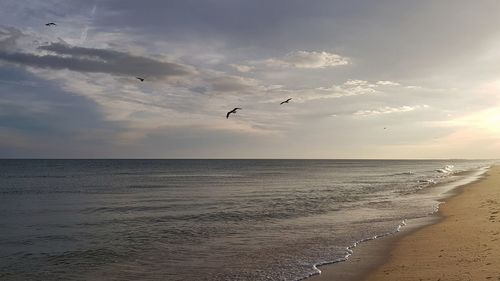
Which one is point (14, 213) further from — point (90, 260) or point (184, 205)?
point (90, 260)

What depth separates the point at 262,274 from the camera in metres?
14.3

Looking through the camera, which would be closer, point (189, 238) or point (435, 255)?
point (435, 255)

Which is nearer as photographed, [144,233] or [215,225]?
[144,233]

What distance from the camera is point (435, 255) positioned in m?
15.5

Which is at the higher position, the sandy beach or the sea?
the sandy beach

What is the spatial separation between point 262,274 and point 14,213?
26.3 metres

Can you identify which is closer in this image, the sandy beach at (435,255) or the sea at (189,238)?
the sandy beach at (435,255)

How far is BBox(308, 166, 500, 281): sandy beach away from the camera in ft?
42.4

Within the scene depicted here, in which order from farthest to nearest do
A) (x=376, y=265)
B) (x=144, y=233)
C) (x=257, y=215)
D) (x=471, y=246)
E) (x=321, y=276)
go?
(x=257, y=215)
(x=144, y=233)
(x=471, y=246)
(x=376, y=265)
(x=321, y=276)

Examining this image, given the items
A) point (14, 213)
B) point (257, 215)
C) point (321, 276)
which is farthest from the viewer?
point (14, 213)

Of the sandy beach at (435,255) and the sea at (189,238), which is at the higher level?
the sandy beach at (435,255)

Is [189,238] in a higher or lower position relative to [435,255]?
lower

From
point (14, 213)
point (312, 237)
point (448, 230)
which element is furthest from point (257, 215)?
point (14, 213)

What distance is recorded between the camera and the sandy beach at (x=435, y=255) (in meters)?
12.9
